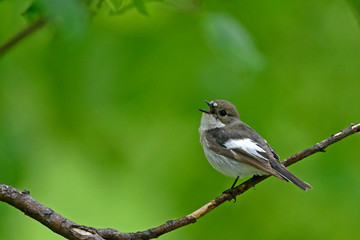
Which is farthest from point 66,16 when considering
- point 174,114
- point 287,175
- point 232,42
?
point 174,114

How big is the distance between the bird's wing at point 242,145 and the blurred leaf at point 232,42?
94cm

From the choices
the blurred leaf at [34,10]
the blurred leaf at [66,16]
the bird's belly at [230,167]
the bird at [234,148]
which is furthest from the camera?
the bird's belly at [230,167]

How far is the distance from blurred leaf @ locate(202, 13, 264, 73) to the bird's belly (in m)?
1.09

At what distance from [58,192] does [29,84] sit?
121 centimetres

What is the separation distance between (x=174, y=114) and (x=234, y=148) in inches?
25.8

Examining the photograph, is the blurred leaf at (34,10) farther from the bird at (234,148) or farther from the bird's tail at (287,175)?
the bird's tail at (287,175)

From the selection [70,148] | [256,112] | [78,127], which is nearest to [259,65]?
[256,112]

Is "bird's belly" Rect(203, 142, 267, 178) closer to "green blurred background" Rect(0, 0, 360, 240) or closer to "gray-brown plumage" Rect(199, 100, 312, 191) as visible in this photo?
"gray-brown plumage" Rect(199, 100, 312, 191)

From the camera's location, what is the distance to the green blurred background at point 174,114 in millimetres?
4145

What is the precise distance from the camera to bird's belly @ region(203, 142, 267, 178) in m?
4.13

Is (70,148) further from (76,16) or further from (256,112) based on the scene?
(76,16)

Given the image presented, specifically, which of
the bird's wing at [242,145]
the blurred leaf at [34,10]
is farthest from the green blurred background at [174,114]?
the blurred leaf at [34,10]

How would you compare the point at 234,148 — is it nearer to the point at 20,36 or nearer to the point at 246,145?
the point at 246,145

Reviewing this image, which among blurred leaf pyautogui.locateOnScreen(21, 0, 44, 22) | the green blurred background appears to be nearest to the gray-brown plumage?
the green blurred background
